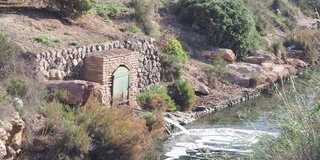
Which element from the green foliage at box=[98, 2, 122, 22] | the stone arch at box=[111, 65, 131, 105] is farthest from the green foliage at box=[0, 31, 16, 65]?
the green foliage at box=[98, 2, 122, 22]

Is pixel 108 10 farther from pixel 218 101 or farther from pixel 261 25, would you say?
pixel 261 25

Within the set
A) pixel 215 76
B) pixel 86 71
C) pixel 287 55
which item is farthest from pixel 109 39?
pixel 287 55

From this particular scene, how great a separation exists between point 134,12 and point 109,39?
14.8 ft

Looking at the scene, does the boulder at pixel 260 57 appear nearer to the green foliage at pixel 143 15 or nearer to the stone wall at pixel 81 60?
the green foliage at pixel 143 15

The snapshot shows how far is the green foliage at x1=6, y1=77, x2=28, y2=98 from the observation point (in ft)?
50.4

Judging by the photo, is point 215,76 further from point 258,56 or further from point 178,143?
point 178,143

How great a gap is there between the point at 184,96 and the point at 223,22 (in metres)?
7.50

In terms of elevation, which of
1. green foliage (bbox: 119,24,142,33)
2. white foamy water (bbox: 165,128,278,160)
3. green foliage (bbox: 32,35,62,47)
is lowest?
white foamy water (bbox: 165,128,278,160)

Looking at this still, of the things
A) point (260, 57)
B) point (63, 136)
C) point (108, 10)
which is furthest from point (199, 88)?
point (63, 136)

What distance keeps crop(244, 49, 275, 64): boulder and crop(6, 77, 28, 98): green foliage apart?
15.9m

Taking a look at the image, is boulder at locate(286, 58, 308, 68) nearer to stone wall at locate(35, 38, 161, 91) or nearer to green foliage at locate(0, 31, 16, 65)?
stone wall at locate(35, 38, 161, 91)

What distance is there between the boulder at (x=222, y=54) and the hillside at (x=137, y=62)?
0.15 feet

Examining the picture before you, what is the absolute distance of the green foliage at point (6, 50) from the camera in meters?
16.5

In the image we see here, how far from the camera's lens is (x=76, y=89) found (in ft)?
56.4
